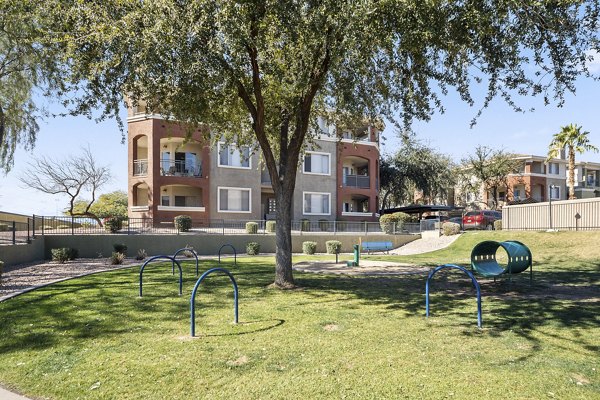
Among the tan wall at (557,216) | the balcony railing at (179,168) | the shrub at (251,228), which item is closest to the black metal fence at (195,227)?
the shrub at (251,228)

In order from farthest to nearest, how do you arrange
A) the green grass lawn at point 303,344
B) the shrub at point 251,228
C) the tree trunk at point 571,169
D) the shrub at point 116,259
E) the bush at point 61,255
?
the tree trunk at point 571,169
the shrub at point 251,228
the bush at point 61,255
the shrub at point 116,259
the green grass lawn at point 303,344

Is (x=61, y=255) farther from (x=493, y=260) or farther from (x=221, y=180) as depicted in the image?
(x=493, y=260)

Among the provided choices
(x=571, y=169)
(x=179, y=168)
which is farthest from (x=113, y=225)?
(x=571, y=169)

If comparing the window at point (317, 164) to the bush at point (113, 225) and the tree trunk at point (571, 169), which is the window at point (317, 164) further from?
the tree trunk at point (571, 169)

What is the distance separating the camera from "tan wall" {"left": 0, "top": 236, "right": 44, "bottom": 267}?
54.6ft

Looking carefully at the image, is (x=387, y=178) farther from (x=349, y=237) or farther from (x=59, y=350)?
(x=59, y=350)

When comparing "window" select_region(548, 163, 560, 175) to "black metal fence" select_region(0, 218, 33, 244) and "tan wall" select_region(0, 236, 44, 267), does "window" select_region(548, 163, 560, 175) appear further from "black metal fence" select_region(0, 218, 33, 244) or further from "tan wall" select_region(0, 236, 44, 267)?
"black metal fence" select_region(0, 218, 33, 244)

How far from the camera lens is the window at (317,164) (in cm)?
3622

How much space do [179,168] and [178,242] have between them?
8.86 metres

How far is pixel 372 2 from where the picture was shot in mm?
A: 8633

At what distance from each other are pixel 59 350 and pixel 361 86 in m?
9.63

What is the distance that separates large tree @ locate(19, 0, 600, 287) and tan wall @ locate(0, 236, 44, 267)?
28.1ft

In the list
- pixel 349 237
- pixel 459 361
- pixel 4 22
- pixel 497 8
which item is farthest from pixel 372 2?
pixel 349 237

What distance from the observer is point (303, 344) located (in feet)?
20.9
